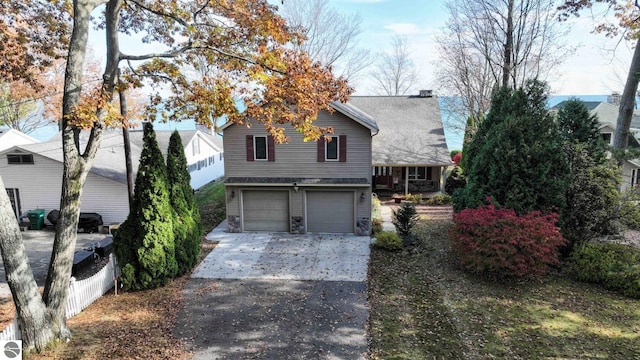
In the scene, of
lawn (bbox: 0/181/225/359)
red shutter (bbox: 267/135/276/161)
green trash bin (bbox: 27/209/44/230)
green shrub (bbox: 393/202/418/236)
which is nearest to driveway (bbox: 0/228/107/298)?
green trash bin (bbox: 27/209/44/230)

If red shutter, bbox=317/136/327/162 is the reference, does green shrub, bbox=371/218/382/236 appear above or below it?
below

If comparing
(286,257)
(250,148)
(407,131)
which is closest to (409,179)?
(407,131)

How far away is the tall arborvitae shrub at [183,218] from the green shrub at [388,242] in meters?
6.56

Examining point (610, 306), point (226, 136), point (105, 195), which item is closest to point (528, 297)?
point (610, 306)

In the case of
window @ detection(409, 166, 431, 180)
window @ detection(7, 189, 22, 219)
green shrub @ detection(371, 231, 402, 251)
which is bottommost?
green shrub @ detection(371, 231, 402, 251)

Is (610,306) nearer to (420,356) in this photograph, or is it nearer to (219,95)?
(420,356)

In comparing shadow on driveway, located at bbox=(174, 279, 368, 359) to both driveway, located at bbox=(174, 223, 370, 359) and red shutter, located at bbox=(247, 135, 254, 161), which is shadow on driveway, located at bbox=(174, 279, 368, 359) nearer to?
driveway, located at bbox=(174, 223, 370, 359)

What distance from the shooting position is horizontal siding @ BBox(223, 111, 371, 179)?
16.2 meters

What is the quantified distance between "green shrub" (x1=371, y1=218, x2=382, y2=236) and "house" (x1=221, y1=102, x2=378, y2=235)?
399 millimetres

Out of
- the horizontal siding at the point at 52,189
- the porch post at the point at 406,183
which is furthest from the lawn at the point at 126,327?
the porch post at the point at 406,183

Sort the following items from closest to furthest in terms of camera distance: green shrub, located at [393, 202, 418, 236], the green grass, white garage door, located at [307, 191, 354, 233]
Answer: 1. green shrub, located at [393, 202, 418, 236]
2. white garage door, located at [307, 191, 354, 233]
3. the green grass

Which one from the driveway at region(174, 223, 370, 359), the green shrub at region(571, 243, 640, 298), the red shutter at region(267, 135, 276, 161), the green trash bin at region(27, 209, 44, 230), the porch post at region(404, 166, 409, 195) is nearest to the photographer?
the driveway at region(174, 223, 370, 359)

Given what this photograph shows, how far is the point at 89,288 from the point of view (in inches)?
395

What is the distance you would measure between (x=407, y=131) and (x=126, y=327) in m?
19.9
